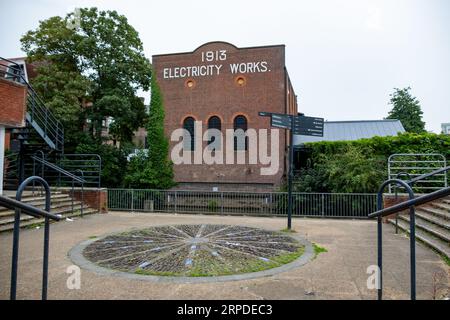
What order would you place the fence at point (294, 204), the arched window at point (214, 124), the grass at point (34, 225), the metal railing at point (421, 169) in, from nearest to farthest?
the grass at point (34, 225)
the metal railing at point (421, 169)
the fence at point (294, 204)
the arched window at point (214, 124)

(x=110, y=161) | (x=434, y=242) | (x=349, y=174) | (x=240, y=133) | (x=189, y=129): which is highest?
(x=189, y=129)

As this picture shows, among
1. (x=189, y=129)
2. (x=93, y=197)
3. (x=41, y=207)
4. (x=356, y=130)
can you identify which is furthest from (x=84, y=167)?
(x=356, y=130)

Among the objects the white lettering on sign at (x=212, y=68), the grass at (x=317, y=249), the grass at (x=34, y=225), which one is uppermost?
the white lettering on sign at (x=212, y=68)

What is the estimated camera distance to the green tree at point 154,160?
72.1 feet

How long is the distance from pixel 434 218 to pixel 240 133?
14.8 m

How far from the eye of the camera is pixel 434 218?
320 inches

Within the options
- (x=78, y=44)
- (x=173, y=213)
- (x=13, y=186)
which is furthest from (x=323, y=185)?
(x=78, y=44)

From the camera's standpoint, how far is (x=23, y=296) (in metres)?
4.11

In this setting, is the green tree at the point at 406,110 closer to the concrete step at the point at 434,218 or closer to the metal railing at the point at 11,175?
the concrete step at the point at 434,218

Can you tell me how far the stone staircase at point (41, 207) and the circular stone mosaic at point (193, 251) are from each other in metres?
3.02

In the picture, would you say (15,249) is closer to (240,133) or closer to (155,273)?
(155,273)

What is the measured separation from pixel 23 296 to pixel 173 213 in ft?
30.4

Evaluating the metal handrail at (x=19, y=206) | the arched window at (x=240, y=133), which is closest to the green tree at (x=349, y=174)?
the arched window at (x=240, y=133)
